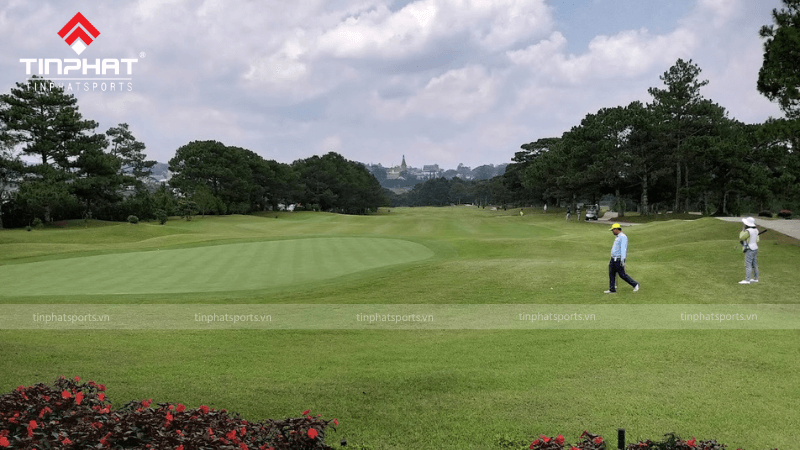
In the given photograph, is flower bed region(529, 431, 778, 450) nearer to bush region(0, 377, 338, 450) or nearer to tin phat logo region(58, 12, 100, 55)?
bush region(0, 377, 338, 450)

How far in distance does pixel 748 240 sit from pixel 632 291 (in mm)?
4260

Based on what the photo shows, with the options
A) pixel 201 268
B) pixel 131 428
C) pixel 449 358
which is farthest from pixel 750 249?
pixel 201 268

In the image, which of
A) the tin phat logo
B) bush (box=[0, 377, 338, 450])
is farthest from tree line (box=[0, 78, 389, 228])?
bush (box=[0, 377, 338, 450])

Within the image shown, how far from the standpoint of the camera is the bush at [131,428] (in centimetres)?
452

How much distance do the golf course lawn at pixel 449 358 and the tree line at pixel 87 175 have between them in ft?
121

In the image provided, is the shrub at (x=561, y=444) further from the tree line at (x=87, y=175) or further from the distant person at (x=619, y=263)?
the tree line at (x=87, y=175)

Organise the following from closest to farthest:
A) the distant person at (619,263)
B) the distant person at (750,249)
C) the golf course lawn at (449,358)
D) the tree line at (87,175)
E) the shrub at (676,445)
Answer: the shrub at (676,445) → the golf course lawn at (449,358) → the distant person at (619,263) → the distant person at (750,249) → the tree line at (87,175)

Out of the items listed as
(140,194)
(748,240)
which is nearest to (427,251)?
(748,240)

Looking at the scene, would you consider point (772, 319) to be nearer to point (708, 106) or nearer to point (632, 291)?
point (632, 291)

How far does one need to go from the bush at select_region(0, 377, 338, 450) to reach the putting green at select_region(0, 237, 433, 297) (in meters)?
10.7

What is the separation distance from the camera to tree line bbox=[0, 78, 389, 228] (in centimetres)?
4878

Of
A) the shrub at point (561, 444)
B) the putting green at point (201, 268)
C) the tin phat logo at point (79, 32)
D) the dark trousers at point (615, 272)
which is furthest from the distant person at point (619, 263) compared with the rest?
the tin phat logo at point (79, 32)

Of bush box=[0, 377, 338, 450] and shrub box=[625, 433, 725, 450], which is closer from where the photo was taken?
bush box=[0, 377, 338, 450]

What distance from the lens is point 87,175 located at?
2148 inches
